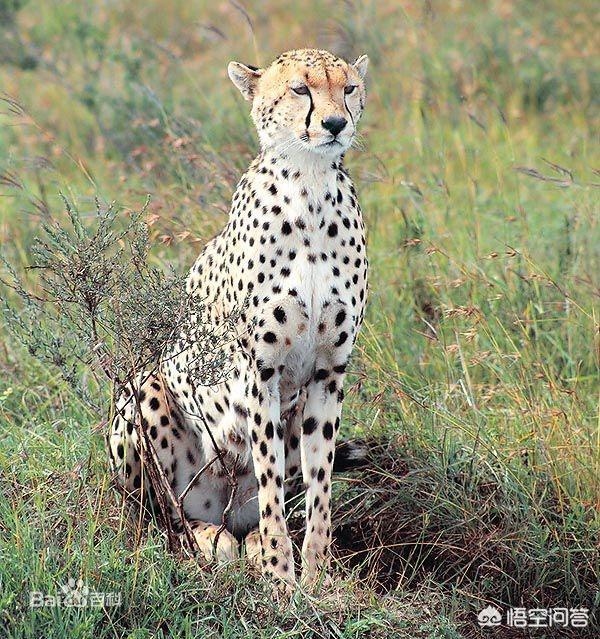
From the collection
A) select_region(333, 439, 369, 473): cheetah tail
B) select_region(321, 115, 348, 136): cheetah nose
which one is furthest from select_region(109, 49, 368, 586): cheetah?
select_region(333, 439, 369, 473): cheetah tail

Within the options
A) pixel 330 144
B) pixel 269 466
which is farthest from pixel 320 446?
pixel 330 144

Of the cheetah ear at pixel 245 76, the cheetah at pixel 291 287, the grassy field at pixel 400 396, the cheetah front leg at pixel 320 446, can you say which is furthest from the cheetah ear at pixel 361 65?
the cheetah front leg at pixel 320 446

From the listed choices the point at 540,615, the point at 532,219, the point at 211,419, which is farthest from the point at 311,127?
the point at 532,219

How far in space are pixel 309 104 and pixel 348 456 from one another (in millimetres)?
1042

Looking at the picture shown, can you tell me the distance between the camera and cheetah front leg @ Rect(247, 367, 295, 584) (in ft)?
10.2

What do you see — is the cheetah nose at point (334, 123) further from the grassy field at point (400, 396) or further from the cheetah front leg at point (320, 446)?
the grassy field at point (400, 396)

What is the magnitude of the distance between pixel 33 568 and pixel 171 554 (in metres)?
0.39

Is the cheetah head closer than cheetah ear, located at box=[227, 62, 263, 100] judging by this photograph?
Yes

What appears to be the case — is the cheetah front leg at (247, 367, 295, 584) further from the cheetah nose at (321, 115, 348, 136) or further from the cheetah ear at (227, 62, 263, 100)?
the cheetah ear at (227, 62, 263, 100)

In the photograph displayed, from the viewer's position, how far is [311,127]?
294 cm

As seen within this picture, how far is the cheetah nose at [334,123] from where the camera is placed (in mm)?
2908

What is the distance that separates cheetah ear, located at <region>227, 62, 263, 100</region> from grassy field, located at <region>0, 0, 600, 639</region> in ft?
1.90

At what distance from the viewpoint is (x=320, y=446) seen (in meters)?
3.19

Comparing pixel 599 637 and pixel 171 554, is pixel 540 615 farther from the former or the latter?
pixel 171 554
